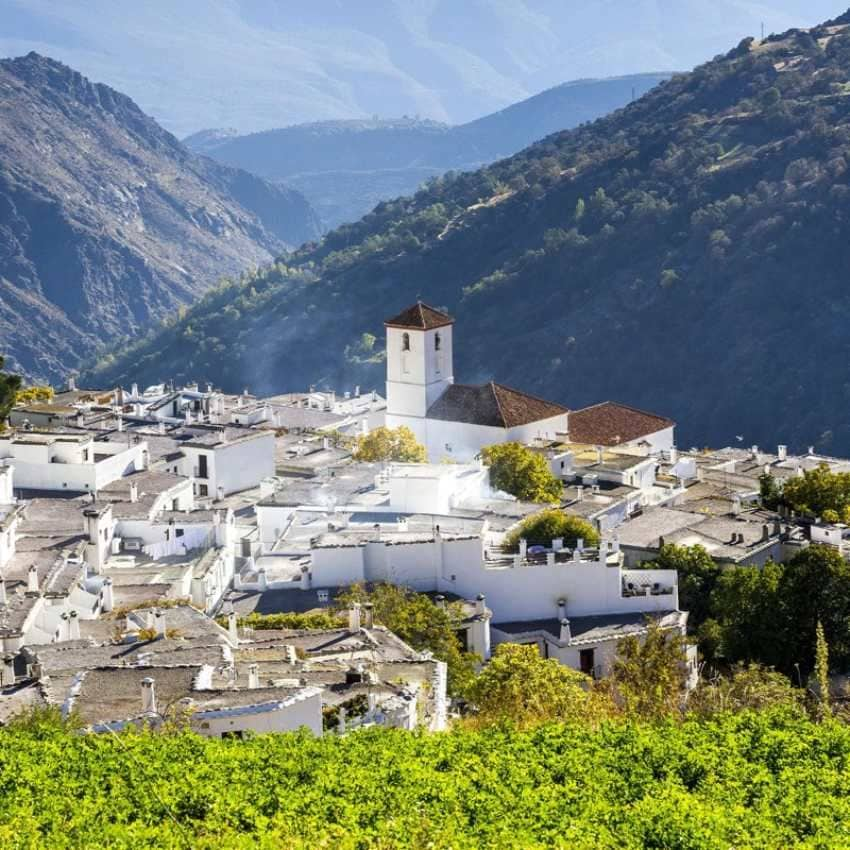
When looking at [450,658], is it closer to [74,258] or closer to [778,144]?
[778,144]

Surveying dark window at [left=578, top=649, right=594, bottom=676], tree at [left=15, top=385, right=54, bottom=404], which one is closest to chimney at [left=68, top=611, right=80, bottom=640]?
dark window at [left=578, top=649, right=594, bottom=676]

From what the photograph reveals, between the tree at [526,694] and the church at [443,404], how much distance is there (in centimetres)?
2485

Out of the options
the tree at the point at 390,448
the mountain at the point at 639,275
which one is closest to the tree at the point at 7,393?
the tree at the point at 390,448

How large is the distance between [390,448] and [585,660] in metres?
18.7

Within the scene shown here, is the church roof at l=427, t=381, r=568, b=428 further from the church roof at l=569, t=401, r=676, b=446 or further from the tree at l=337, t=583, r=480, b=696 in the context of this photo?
the tree at l=337, t=583, r=480, b=696

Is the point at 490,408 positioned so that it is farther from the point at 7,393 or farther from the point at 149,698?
the point at 149,698

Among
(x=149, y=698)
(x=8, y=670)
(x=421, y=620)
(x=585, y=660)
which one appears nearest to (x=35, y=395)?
(x=585, y=660)

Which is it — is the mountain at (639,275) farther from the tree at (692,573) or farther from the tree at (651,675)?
the tree at (651,675)

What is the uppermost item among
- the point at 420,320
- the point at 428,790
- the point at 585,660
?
the point at 420,320

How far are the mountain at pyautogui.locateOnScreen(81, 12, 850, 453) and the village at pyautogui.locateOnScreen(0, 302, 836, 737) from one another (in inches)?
1664

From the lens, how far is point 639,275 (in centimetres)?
12156

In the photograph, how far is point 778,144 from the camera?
12612 cm

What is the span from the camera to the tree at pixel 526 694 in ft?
84.7

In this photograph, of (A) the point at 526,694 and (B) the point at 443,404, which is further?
(B) the point at 443,404
